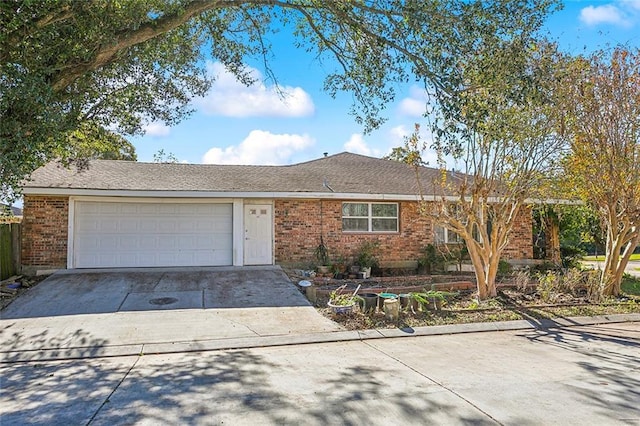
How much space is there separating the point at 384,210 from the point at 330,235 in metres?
2.18

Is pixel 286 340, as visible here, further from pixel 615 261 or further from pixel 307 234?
pixel 615 261

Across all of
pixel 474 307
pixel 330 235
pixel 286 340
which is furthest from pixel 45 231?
pixel 474 307

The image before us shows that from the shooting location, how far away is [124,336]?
22.6ft

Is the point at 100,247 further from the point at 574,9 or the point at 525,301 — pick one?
the point at 574,9

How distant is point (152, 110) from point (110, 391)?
7.21 m

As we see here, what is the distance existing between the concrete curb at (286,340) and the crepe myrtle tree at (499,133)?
1.76 metres

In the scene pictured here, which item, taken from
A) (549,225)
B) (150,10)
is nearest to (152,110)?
(150,10)

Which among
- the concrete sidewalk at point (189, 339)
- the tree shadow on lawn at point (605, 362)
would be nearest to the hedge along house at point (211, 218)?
the concrete sidewalk at point (189, 339)

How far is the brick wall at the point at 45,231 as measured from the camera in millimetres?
Answer: 11734

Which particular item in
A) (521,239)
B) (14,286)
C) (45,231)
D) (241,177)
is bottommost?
(14,286)

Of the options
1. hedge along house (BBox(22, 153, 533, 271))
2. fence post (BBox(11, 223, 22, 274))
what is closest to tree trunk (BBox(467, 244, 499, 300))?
hedge along house (BBox(22, 153, 533, 271))

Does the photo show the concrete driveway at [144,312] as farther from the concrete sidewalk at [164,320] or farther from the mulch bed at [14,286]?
the mulch bed at [14,286]

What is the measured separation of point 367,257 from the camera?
519 inches

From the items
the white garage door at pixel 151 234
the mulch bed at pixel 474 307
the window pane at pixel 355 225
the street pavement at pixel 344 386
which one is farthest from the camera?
the window pane at pixel 355 225
